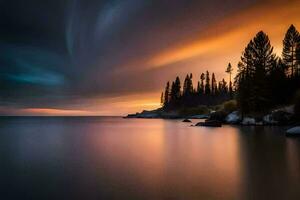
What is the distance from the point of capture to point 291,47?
72688mm

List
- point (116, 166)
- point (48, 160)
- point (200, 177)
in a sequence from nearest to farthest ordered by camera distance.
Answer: point (200, 177)
point (116, 166)
point (48, 160)

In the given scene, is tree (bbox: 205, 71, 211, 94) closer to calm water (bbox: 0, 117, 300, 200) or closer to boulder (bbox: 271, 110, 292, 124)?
boulder (bbox: 271, 110, 292, 124)

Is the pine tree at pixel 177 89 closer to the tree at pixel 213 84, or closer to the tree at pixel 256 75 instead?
the tree at pixel 213 84

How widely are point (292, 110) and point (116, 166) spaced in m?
45.4

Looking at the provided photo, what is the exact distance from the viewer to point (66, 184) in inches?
563

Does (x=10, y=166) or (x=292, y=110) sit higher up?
(x=292, y=110)

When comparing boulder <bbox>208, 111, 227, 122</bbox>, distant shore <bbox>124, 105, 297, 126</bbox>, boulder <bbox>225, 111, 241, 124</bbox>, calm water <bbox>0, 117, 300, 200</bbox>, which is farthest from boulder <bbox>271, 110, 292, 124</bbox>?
calm water <bbox>0, 117, 300, 200</bbox>

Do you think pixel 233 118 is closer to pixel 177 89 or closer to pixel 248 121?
pixel 248 121

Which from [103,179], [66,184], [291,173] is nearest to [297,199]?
[291,173]

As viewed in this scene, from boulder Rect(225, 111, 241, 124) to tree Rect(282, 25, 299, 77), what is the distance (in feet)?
54.4

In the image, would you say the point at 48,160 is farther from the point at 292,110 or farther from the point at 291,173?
the point at 292,110

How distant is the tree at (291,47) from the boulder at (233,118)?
16.6 metres

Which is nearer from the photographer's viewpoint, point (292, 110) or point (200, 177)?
point (200, 177)

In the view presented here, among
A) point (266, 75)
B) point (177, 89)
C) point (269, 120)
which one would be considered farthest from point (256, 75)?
point (177, 89)
